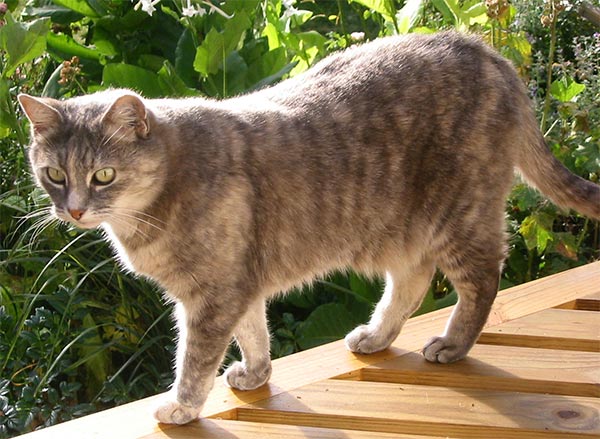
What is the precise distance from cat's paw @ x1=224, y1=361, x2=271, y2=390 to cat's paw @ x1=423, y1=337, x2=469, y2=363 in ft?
1.42

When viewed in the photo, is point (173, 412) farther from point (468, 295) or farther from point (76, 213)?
point (468, 295)

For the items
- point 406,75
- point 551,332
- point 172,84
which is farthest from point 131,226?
point 551,332

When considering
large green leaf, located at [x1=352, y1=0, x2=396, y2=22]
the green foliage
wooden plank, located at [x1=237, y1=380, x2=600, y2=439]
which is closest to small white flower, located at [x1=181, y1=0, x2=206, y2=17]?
the green foliage

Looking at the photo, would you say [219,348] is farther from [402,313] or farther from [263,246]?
[402,313]

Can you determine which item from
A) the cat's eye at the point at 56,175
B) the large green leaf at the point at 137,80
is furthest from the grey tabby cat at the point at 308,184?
the large green leaf at the point at 137,80

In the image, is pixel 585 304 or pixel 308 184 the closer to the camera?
pixel 308 184

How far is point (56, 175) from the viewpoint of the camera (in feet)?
6.86

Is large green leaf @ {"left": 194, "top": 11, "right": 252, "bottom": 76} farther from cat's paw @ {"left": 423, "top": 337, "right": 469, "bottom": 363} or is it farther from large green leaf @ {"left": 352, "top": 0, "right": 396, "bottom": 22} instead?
cat's paw @ {"left": 423, "top": 337, "right": 469, "bottom": 363}

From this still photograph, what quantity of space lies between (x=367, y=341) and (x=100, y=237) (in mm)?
1031

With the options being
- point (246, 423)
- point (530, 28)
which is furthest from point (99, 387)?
point (530, 28)

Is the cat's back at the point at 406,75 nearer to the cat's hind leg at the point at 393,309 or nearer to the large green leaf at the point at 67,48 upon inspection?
the cat's hind leg at the point at 393,309

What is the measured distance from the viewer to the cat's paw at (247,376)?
7.93 feet

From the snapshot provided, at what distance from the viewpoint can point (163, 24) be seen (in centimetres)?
349

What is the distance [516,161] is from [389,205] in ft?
1.16
